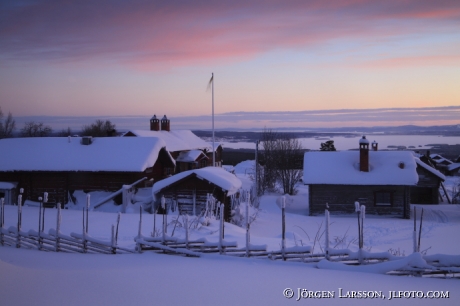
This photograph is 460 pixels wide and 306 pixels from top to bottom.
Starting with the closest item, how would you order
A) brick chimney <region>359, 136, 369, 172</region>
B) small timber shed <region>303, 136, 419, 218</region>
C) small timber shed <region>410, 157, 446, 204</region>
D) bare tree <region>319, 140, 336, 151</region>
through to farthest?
1. small timber shed <region>303, 136, 419, 218</region>
2. brick chimney <region>359, 136, 369, 172</region>
3. small timber shed <region>410, 157, 446, 204</region>
4. bare tree <region>319, 140, 336, 151</region>

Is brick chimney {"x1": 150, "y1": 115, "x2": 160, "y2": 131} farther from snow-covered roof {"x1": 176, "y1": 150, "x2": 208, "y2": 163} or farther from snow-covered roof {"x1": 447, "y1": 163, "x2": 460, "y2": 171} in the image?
snow-covered roof {"x1": 447, "y1": 163, "x2": 460, "y2": 171}

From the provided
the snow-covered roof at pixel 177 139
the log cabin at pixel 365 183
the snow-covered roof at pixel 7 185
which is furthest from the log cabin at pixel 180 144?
the log cabin at pixel 365 183

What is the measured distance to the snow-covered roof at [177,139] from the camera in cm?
4231

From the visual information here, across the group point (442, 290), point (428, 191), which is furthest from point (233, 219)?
point (428, 191)

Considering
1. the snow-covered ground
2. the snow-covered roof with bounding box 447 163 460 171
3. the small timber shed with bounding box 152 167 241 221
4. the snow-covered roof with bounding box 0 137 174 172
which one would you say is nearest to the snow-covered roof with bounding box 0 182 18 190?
the snow-covered roof with bounding box 0 137 174 172

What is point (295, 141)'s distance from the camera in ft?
179

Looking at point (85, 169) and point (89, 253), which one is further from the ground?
point (85, 169)

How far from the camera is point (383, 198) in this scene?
1150 inches

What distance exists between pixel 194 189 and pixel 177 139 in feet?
79.6

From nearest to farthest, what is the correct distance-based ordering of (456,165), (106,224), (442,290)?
(442,290)
(106,224)
(456,165)

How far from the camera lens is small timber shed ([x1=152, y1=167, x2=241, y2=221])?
2336cm

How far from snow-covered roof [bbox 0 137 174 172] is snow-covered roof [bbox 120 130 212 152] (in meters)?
11.2

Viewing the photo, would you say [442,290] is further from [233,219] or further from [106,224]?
[233,219]

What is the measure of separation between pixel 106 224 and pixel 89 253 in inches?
242
